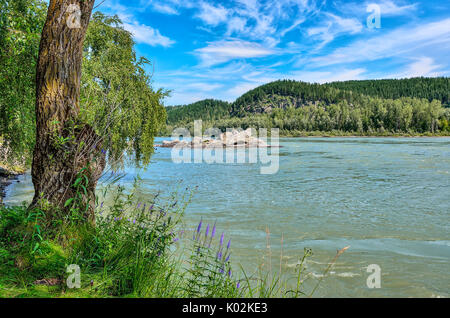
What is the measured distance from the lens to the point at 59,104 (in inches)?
163

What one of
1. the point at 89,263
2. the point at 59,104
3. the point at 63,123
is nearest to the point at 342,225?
the point at 89,263

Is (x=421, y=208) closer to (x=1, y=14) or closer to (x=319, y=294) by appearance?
(x=319, y=294)

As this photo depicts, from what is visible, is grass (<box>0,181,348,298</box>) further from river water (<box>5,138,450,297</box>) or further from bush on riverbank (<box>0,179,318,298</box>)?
river water (<box>5,138,450,297</box>)

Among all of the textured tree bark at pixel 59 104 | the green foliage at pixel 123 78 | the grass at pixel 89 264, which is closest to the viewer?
the grass at pixel 89 264

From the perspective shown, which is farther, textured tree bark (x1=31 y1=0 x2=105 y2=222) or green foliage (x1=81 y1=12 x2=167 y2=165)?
green foliage (x1=81 y1=12 x2=167 y2=165)

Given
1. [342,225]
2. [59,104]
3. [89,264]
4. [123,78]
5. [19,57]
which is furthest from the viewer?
[123,78]

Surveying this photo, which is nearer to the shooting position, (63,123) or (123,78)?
(63,123)

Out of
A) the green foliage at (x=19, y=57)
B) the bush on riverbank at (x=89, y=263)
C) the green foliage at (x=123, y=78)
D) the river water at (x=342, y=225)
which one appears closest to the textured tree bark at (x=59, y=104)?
the bush on riverbank at (x=89, y=263)

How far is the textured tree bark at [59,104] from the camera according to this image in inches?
159

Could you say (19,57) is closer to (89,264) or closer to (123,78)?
(89,264)

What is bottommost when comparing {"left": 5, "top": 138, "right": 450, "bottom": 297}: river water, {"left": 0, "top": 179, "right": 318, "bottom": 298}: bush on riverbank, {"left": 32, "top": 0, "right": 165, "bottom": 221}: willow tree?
{"left": 5, "top": 138, "right": 450, "bottom": 297}: river water

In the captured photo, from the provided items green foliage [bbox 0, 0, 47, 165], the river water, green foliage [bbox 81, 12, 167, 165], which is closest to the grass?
the river water

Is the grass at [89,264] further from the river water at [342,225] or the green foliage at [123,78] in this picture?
the green foliage at [123,78]

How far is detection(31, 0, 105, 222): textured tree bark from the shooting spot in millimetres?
4035
